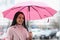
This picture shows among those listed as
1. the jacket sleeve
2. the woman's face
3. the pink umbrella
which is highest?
the pink umbrella

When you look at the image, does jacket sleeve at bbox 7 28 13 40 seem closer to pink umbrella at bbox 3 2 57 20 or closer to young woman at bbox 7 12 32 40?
young woman at bbox 7 12 32 40

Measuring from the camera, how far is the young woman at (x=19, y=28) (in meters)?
1.62

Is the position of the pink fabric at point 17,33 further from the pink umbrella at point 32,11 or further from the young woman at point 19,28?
the pink umbrella at point 32,11

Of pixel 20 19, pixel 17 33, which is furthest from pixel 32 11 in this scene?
pixel 17 33

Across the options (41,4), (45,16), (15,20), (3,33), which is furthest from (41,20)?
(3,33)

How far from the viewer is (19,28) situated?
1.65 metres

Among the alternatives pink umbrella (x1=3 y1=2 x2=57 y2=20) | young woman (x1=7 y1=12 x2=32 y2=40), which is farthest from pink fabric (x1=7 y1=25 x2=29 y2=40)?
pink umbrella (x1=3 y1=2 x2=57 y2=20)

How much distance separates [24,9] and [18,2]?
0.11m

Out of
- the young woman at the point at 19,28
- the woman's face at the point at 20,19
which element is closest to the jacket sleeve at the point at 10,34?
the young woman at the point at 19,28

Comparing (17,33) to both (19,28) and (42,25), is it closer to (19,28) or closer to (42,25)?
(19,28)

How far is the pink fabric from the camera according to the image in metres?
1.60

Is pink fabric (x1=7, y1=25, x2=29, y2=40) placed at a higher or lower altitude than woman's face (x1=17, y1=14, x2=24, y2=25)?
lower

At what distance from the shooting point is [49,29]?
5.44ft

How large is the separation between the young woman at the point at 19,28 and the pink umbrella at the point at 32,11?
5 centimetres
